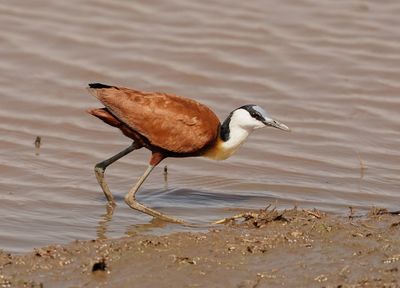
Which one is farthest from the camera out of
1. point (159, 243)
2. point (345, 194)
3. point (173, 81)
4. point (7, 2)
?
point (7, 2)

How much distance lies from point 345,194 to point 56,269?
3.21 m

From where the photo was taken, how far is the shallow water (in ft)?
29.6

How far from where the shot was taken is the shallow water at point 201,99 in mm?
9016

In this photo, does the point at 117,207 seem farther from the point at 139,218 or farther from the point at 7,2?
the point at 7,2

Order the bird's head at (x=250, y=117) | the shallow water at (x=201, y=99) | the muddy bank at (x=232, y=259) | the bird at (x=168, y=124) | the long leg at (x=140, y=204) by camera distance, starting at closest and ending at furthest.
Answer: the muddy bank at (x=232, y=259) < the long leg at (x=140, y=204) < the bird at (x=168, y=124) < the bird's head at (x=250, y=117) < the shallow water at (x=201, y=99)

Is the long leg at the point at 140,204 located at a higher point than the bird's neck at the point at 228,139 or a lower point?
lower

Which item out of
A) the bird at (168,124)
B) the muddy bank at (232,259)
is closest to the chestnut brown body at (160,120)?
the bird at (168,124)

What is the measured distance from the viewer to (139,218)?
8.65 m

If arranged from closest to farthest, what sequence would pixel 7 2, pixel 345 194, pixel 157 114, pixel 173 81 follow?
1. pixel 157 114
2. pixel 345 194
3. pixel 173 81
4. pixel 7 2

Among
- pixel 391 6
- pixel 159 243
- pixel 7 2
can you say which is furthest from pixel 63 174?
pixel 391 6

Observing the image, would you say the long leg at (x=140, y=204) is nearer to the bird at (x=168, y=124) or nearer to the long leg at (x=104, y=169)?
the bird at (x=168, y=124)

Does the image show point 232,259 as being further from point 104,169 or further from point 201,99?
point 201,99

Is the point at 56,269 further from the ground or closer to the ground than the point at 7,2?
closer to the ground

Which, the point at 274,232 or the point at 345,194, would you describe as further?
the point at 345,194
